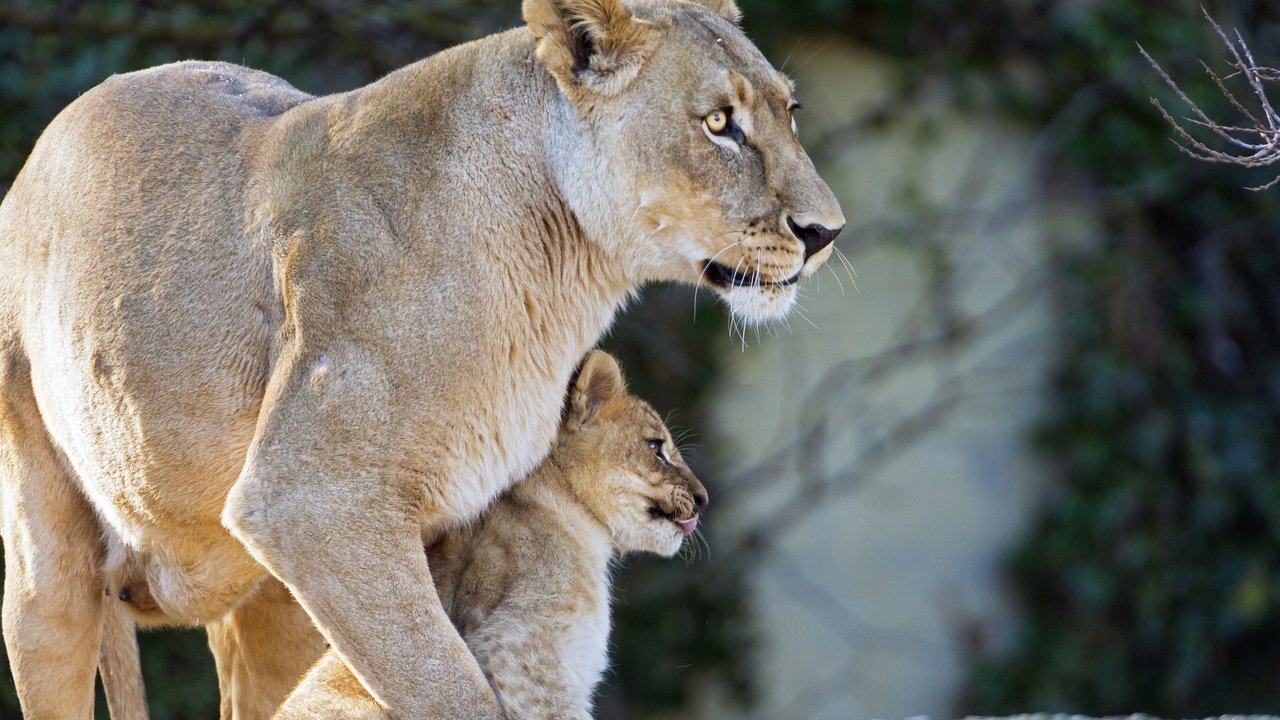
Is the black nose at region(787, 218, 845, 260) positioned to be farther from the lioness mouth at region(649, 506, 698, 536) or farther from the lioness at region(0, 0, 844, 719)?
the lioness mouth at region(649, 506, 698, 536)

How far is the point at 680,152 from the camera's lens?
3.05 m

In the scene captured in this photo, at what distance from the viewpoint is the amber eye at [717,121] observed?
307cm

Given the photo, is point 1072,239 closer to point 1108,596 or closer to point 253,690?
point 1108,596

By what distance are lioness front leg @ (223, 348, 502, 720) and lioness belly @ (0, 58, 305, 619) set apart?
24 centimetres

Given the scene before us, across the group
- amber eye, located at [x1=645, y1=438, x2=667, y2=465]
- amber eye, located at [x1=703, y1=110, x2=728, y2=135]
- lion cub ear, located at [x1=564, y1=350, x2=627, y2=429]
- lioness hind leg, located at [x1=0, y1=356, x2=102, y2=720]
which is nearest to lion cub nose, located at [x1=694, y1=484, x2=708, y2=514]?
amber eye, located at [x1=645, y1=438, x2=667, y2=465]

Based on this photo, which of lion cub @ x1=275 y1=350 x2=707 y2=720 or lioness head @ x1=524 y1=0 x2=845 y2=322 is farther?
lion cub @ x1=275 y1=350 x2=707 y2=720

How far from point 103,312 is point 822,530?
15.3 ft

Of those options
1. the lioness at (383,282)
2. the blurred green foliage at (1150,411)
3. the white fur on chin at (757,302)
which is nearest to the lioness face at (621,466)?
the lioness at (383,282)

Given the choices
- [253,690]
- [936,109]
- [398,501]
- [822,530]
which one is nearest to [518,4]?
[936,109]

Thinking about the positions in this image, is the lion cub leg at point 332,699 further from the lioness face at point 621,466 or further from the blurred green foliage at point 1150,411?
the blurred green foliage at point 1150,411

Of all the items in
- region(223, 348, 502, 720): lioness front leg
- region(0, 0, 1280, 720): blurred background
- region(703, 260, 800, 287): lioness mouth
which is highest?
region(703, 260, 800, 287): lioness mouth

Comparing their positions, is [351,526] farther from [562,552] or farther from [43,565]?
[43,565]

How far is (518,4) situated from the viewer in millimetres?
6336

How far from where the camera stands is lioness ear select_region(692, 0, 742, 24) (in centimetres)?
348
